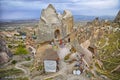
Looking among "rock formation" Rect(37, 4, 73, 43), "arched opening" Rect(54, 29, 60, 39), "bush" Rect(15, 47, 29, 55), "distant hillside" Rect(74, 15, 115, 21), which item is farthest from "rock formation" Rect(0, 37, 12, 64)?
"distant hillside" Rect(74, 15, 115, 21)

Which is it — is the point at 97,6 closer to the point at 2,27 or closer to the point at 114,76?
the point at 114,76

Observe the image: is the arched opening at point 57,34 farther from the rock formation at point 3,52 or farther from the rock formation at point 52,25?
the rock formation at point 3,52

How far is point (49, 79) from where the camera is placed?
13.3 ft

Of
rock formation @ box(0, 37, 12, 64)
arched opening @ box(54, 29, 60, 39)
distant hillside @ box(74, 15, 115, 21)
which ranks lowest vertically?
rock formation @ box(0, 37, 12, 64)

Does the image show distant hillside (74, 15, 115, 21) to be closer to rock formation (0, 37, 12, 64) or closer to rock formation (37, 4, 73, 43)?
rock formation (37, 4, 73, 43)

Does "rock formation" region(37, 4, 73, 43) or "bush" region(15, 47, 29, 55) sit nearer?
"rock formation" region(37, 4, 73, 43)

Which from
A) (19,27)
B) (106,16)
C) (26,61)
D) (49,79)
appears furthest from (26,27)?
(106,16)

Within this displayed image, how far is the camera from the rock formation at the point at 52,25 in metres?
4.00

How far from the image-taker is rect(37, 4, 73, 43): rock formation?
4.00m

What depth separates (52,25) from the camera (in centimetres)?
400

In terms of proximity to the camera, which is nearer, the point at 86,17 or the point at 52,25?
the point at 52,25

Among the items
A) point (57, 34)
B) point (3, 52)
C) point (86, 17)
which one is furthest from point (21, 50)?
point (86, 17)

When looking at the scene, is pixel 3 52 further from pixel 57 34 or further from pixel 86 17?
pixel 86 17

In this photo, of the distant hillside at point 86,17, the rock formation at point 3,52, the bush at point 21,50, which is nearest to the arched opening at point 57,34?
the distant hillside at point 86,17
